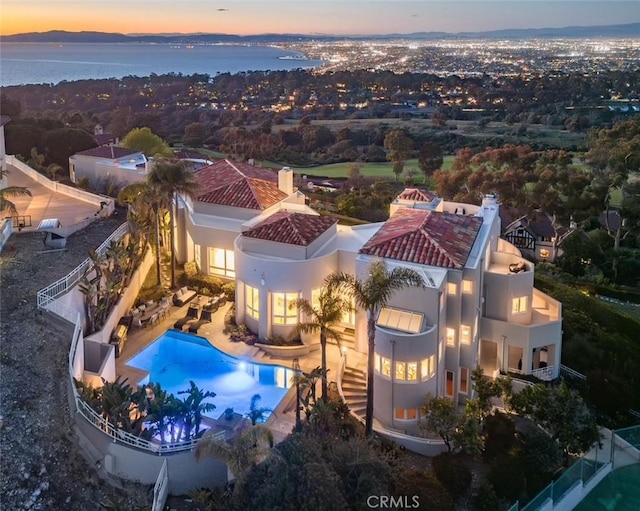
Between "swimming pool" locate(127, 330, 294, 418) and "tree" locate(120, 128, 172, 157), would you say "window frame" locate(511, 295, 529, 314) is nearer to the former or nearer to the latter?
"swimming pool" locate(127, 330, 294, 418)

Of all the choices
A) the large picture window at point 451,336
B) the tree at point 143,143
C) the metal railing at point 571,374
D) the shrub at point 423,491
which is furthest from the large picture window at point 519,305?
the tree at point 143,143

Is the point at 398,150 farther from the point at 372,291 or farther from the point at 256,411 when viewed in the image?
the point at 256,411

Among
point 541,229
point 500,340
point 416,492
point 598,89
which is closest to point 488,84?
point 598,89

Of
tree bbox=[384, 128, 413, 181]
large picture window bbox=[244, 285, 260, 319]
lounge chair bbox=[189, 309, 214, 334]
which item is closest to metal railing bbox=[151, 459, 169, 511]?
large picture window bbox=[244, 285, 260, 319]

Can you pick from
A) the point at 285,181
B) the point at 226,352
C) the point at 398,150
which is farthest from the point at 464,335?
the point at 398,150

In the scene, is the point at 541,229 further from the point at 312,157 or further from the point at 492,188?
the point at 312,157

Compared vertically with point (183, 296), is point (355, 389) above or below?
below
